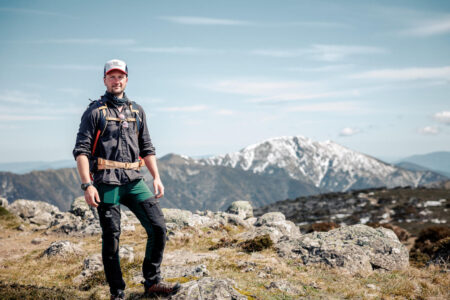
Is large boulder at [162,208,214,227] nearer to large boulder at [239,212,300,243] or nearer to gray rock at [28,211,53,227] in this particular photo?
large boulder at [239,212,300,243]

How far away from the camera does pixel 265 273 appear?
848 cm

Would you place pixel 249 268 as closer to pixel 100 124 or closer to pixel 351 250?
pixel 351 250

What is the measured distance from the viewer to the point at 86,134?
5.22 m

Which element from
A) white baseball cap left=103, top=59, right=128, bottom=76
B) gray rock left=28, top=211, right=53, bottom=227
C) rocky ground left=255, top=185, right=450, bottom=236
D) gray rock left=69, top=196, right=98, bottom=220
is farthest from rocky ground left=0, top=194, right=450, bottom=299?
rocky ground left=255, top=185, right=450, bottom=236

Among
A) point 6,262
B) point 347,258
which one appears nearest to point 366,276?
point 347,258

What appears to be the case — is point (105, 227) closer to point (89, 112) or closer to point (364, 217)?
point (89, 112)

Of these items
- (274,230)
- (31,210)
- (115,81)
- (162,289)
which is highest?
(115,81)

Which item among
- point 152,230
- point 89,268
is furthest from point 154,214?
point 89,268

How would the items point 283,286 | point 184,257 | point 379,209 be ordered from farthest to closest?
point 379,209 < point 184,257 < point 283,286

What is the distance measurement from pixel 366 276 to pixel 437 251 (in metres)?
7.60

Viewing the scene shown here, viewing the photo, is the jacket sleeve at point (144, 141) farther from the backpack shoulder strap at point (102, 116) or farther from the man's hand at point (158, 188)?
the backpack shoulder strap at point (102, 116)

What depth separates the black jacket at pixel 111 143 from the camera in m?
5.23

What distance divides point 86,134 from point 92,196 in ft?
3.32

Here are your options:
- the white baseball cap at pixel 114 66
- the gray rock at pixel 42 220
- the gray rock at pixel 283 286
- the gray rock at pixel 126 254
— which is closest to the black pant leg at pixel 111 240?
the white baseball cap at pixel 114 66
